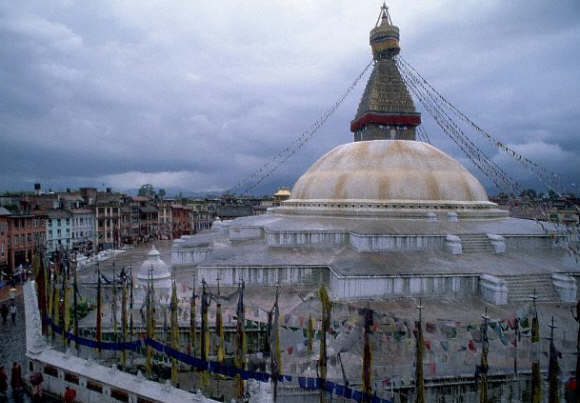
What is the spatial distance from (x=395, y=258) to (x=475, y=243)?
354 cm

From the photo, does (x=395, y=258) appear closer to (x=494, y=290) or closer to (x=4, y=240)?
(x=494, y=290)

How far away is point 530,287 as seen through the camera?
1143 centimetres

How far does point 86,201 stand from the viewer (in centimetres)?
3488

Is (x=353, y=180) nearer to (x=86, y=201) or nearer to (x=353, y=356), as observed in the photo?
(x=353, y=356)

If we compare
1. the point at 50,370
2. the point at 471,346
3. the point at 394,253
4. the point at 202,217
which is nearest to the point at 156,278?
the point at 50,370

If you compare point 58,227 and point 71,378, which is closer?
point 71,378

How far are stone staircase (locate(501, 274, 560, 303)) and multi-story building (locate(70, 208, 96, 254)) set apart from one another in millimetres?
27589

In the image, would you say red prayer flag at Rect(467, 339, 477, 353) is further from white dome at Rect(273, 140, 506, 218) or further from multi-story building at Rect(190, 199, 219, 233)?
multi-story building at Rect(190, 199, 219, 233)

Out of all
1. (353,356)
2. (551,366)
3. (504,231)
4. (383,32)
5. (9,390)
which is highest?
(383,32)

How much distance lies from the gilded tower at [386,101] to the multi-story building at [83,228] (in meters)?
22.6

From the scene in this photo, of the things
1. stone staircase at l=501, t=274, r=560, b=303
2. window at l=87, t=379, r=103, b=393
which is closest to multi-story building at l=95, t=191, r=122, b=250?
window at l=87, t=379, r=103, b=393

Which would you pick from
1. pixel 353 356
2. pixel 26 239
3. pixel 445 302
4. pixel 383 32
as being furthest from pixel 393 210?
pixel 26 239

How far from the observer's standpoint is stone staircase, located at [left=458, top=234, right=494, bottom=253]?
45.2ft

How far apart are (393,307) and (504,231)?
7.18 meters
